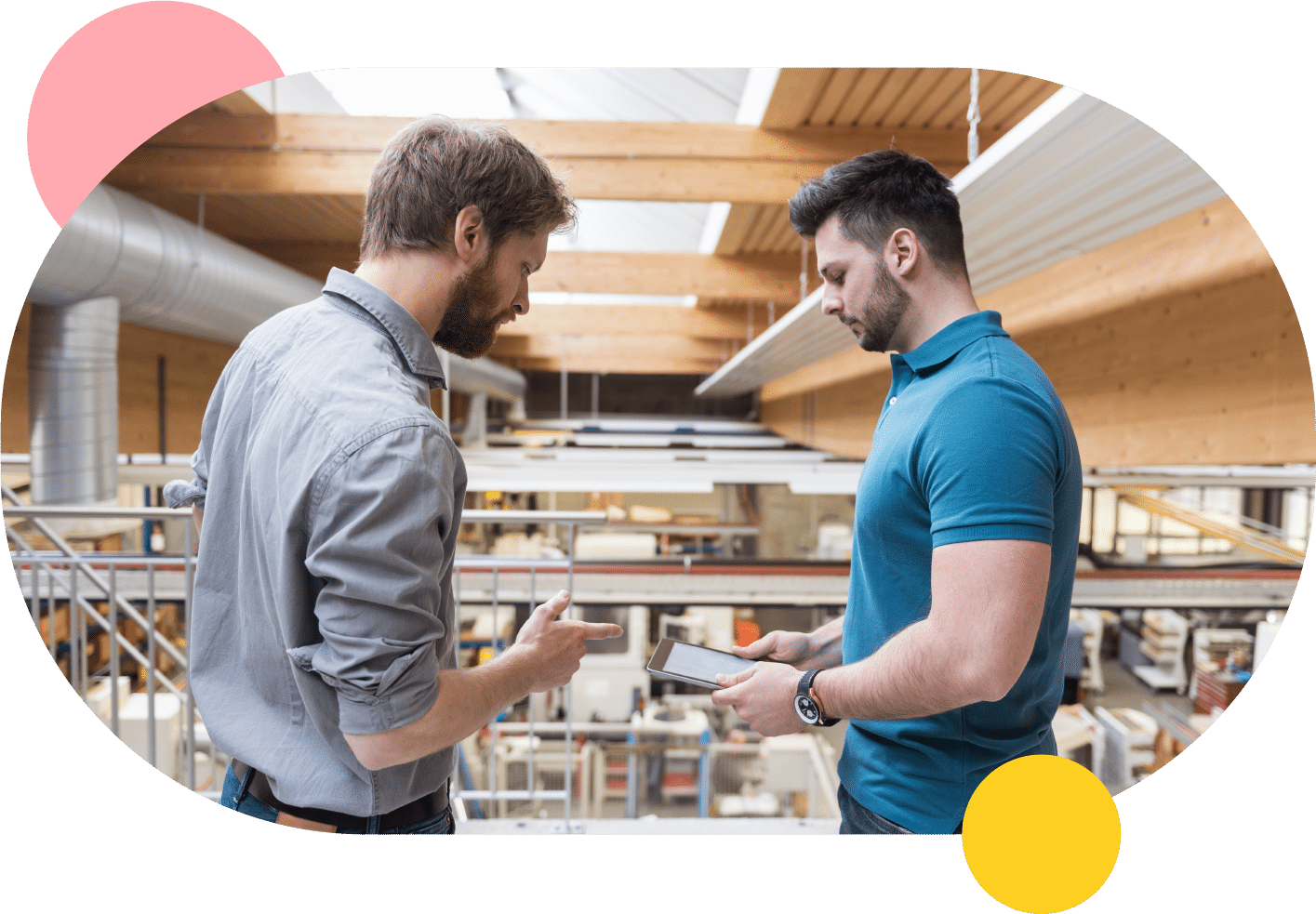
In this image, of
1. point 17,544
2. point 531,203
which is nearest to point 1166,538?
point 531,203

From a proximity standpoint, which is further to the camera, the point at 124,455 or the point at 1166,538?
the point at 1166,538

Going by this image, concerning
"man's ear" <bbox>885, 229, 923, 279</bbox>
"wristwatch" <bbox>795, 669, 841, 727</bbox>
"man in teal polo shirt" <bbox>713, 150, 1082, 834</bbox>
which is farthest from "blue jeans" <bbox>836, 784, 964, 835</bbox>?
"man's ear" <bbox>885, 229, 923, 279</bbox>

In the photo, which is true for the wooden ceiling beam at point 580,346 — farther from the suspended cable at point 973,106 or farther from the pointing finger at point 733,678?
the pointing finger at point 733,678

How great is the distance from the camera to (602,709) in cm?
487

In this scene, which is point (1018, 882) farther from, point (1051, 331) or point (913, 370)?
point (1051, 331)

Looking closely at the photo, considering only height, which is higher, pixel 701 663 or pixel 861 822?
pixel 701 663

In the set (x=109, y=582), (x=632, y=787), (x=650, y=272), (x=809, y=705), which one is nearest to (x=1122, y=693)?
(x=632, y=787)

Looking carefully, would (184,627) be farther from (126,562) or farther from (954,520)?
(954,520)

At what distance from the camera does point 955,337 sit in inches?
39.4

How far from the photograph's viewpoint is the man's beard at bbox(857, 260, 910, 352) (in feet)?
3.45

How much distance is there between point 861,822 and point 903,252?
87cm

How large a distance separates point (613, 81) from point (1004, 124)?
0.84 meters

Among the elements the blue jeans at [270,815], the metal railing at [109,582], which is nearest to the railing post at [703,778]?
the metal railing at [109,582]

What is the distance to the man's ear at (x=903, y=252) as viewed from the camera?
1.03 metres
